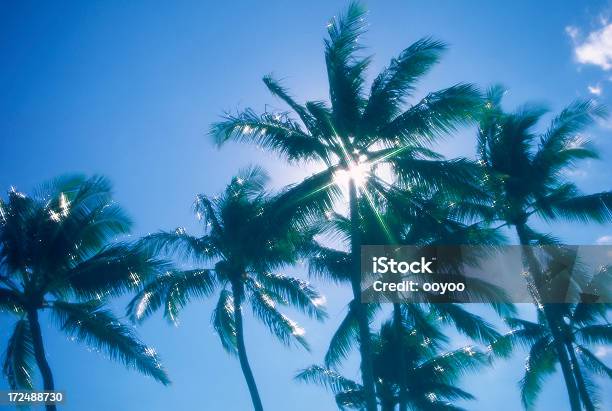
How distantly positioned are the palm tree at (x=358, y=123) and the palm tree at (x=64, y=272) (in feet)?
14.4

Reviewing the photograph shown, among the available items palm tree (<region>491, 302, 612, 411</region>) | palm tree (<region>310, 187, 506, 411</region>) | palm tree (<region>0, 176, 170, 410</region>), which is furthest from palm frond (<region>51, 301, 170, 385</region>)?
palm tree (<region>491, 302, 612, 411</region>)

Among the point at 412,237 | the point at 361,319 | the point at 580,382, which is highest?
the point at 412,237

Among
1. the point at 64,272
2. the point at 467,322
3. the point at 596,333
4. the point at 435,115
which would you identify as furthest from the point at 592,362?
the point at 64,272

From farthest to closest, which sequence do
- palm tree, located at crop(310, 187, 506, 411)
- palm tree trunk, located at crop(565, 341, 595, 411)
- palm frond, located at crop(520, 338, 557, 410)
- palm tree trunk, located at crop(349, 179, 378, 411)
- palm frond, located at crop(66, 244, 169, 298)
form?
palm frond, located at crop(520, 338, 557, 410), palm tree trunk, located at crop(565, 341, 595, 411), palm frond, located at crop(66, 244, 169, 298), palm tree, located at crop(310, 187, 506, 411), palm tree trunk, located at crop(349, 179, 378, 411)

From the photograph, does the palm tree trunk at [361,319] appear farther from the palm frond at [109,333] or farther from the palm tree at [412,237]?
the palm frond at [109,333]

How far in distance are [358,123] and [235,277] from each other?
6.25 metres

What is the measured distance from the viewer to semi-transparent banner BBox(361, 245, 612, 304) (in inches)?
489

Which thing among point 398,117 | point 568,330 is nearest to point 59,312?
point 398,117

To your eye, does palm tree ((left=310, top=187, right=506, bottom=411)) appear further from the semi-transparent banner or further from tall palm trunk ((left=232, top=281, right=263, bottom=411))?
tall palm trunk ((left=232, top=281, right=263, bottom=411))

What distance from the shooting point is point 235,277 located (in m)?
14.9

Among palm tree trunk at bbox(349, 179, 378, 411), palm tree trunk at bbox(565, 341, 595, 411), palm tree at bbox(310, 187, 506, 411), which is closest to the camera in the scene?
palm tree trunk at bbox(349, 179, 378, 411)

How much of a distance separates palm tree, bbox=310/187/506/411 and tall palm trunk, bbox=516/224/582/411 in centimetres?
112

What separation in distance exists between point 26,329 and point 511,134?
51.0 ft

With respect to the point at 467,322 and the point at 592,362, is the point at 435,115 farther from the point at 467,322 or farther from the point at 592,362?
the point at 592,362
